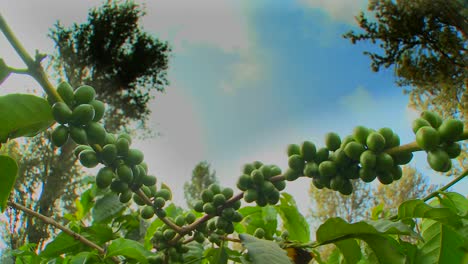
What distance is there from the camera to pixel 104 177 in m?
0.82

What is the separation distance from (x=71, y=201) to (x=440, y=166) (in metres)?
18.8

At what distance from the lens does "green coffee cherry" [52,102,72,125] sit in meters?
0.70

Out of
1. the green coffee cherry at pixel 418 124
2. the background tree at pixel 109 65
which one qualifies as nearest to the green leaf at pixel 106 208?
the green coffee cherry at pixel 418 124

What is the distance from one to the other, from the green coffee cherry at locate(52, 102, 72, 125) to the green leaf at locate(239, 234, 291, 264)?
0.41 meters

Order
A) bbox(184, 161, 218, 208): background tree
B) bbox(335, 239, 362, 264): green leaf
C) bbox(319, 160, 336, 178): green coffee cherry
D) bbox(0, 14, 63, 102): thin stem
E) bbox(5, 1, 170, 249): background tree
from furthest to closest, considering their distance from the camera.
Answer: bbox(184, 161, 218, 208): background tree, bbox(5, 1, 170, 249): background tree, bbox(335, 239, 362, 264): green leaf, bbox(319, 160, 336, 178): green coffee cherry, bbox(0, 14, 63, 102): thin stem

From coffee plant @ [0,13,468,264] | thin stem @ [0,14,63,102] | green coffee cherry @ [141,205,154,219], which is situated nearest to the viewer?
thin stem @ [0,14,63,102]

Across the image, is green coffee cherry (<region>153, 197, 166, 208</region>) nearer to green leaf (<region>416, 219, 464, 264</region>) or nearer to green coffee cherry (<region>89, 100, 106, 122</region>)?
green coffee cherry (<region>89, 100, 106, 122</region>)

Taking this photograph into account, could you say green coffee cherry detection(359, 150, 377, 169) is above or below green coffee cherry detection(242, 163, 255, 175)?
below

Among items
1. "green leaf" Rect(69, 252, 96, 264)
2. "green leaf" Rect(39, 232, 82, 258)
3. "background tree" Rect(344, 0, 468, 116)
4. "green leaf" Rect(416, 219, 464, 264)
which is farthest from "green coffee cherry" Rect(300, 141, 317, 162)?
"background tree" Rect(344, 0, 468, 116)

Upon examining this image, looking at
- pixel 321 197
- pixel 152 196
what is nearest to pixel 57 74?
pixel 321 197

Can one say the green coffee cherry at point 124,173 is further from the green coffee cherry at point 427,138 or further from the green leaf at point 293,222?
the green leaf at point 293,222

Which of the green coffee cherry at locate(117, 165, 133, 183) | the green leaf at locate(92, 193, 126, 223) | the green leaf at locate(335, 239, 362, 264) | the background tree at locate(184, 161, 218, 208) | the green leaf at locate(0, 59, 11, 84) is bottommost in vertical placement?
the green leaf at locate(335, 239, 362, 264)

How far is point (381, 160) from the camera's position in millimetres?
776

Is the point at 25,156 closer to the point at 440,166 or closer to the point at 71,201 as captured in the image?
the point at 71,201
